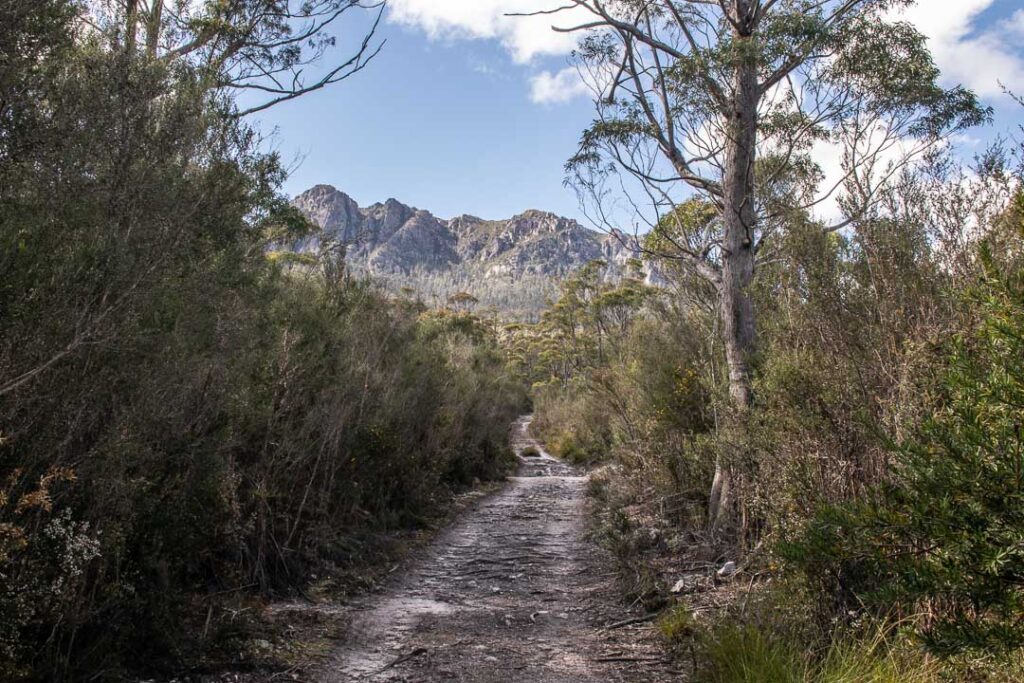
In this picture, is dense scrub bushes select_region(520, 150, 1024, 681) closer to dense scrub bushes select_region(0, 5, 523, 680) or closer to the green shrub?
the green shrub

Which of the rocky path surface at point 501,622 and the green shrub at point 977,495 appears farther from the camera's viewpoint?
the rocky path surface at point 501,622

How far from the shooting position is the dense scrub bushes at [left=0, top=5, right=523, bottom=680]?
3195 millimetres

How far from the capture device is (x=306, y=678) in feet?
15.0

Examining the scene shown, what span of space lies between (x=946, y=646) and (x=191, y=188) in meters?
4.77

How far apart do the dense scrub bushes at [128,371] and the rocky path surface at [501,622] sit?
120 cm

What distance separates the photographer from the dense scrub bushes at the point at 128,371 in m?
3.20

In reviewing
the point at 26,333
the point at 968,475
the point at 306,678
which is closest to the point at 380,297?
the point at 306,678

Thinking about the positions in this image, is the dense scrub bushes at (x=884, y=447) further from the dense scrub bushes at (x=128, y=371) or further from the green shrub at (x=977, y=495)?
the dense scrub bushes at (x=128, y=371)

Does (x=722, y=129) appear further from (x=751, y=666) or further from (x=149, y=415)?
(x=149, y=415)

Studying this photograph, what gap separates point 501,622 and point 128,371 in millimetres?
3906

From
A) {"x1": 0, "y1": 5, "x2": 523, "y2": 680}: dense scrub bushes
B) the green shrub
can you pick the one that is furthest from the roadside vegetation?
{"x1": 0, "y1": 5, "x2": 523, "y2": 680}: dense scrub bushes

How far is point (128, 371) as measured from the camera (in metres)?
3.75

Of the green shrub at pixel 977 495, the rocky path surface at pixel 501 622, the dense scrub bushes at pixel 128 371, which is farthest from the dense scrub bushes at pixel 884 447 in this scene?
the dense scrub bushes at pixel 128 371

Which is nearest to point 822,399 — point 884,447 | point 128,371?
point 884,447
